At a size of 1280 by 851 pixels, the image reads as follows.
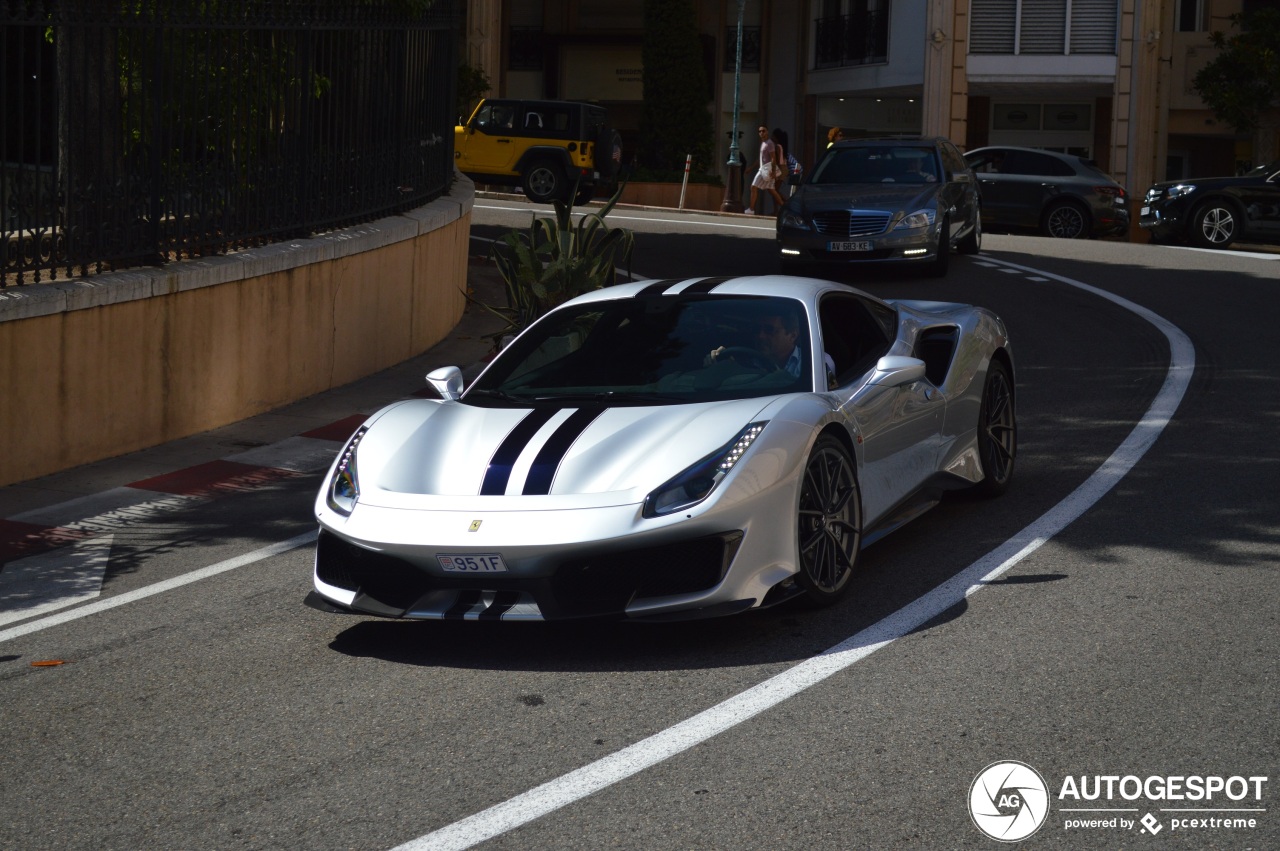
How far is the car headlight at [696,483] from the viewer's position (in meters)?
5.65

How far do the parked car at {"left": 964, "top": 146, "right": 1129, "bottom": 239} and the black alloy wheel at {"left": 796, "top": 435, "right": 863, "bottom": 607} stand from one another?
71.9 ft

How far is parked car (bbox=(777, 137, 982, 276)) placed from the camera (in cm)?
1844

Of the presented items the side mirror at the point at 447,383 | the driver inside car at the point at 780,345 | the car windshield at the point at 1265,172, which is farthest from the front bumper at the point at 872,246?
the side mirror at the point at 447,383

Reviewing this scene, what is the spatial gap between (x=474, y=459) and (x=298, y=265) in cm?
615

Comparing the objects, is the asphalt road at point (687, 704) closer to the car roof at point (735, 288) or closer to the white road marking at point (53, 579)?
the white road marking at point (53, 579)

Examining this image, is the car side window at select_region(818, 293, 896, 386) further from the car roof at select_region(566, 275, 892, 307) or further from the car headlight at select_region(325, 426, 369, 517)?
the car headlight at select_region(325, 426, 369, 517)

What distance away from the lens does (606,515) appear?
220 inches

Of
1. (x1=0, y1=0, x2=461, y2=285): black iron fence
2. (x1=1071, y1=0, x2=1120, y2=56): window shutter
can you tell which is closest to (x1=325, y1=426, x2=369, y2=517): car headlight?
(x1=0, y1=0, x2=461, y2=285): black iron fence

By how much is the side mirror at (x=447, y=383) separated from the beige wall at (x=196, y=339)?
310 cm

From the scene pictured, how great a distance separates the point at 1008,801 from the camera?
4398mm

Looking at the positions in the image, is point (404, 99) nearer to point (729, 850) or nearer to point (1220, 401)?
point (1220, 401)

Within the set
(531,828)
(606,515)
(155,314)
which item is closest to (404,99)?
(155,314)

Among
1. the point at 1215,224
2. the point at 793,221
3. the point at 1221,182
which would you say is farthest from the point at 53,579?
the point at 1221,182

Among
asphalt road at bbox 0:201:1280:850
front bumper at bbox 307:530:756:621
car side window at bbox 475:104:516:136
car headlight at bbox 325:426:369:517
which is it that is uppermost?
car side window at bbox 475:104:516:136
